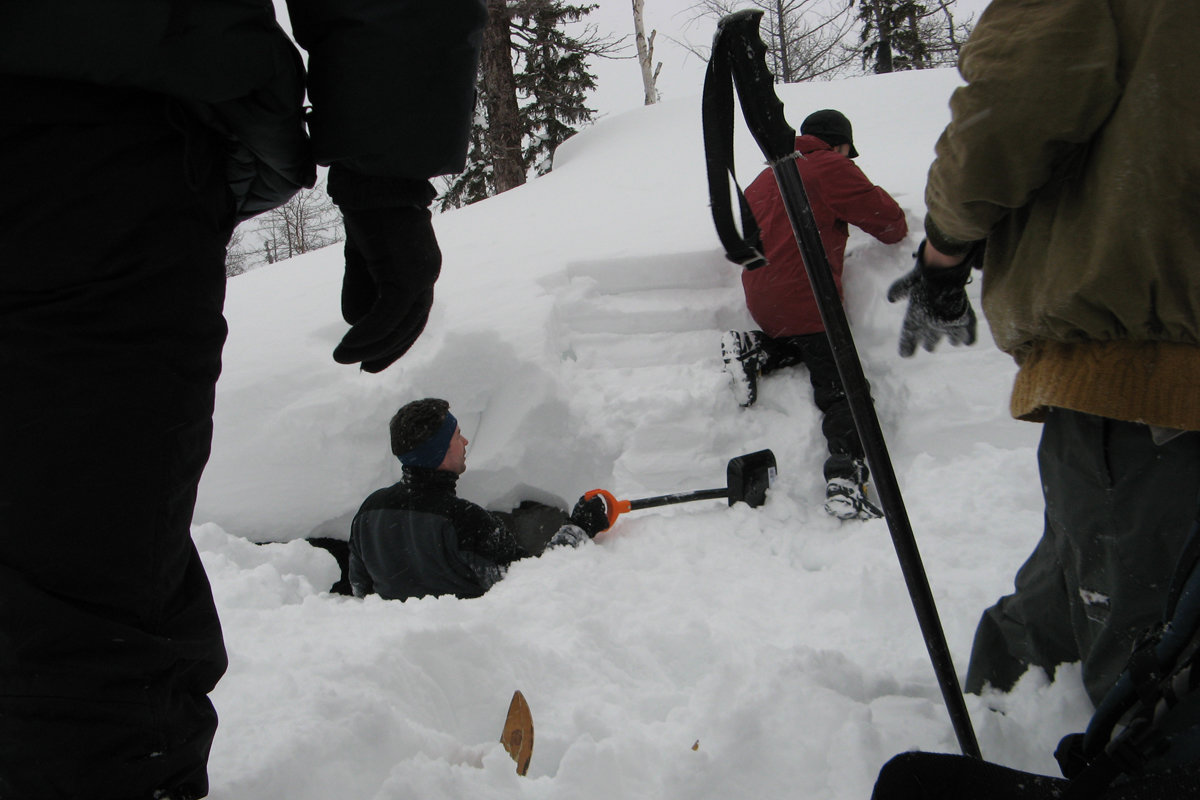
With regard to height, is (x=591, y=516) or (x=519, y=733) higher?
(x=519, y=733)

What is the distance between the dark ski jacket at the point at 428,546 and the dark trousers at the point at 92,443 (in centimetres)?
226

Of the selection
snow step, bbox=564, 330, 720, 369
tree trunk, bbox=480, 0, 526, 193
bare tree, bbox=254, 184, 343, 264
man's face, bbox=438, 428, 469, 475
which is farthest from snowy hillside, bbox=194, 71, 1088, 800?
bare tree, bbox=254, 184, 343, 264

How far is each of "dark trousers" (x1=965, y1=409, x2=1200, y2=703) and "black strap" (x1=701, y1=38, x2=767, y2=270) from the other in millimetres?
672

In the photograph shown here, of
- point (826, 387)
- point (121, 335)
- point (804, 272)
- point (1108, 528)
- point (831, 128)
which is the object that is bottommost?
point (826, 387)

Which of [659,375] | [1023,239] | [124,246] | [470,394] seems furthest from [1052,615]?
[470,394]

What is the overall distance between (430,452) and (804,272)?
2.23m

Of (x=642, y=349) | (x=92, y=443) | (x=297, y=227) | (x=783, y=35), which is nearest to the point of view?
(x=92, y=443)

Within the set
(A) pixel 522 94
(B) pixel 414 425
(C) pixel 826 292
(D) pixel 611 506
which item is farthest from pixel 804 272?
(A) pixel 522 94

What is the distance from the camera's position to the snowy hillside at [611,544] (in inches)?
58.0

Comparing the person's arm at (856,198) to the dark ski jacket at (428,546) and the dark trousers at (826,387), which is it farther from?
the dark ski jacket at (428,546)

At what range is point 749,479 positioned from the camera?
3.44m

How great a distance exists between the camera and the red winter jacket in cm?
396

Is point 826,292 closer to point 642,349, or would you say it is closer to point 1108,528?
point 1108,528

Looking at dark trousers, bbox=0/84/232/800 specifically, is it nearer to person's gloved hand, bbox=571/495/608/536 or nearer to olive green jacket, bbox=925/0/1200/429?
olive green jacket, bbox=925/0/1200/429
